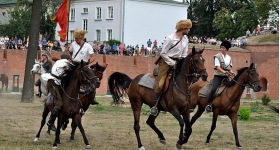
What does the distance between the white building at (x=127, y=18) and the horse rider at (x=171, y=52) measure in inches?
2441

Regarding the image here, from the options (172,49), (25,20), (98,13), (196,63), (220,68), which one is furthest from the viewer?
(98,13)

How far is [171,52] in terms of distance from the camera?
14.7 metres

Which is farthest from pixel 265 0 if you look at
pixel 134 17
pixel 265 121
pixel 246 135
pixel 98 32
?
pixel 246 135

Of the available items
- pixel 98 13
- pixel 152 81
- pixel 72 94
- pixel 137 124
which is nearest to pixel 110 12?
pixel 98 13

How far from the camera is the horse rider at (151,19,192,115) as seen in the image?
1458 cm

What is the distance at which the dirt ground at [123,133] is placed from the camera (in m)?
15.3

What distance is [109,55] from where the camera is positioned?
55906 mm

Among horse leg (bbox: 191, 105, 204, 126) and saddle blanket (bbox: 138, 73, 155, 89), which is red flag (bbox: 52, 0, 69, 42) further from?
saddle blanket (bbox: 138, 73, 155, 89)

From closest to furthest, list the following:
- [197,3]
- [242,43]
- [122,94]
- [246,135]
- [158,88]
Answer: [158,88] < [122,94] < [246,135] < [242,43] < [197,3]

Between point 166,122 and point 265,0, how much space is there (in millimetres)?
46070

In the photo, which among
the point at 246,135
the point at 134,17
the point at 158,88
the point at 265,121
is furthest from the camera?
the point at 134,17

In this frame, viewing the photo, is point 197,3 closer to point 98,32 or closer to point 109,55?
point 98,32

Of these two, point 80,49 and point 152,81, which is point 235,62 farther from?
point 152,81

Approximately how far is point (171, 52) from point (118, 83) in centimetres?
272
